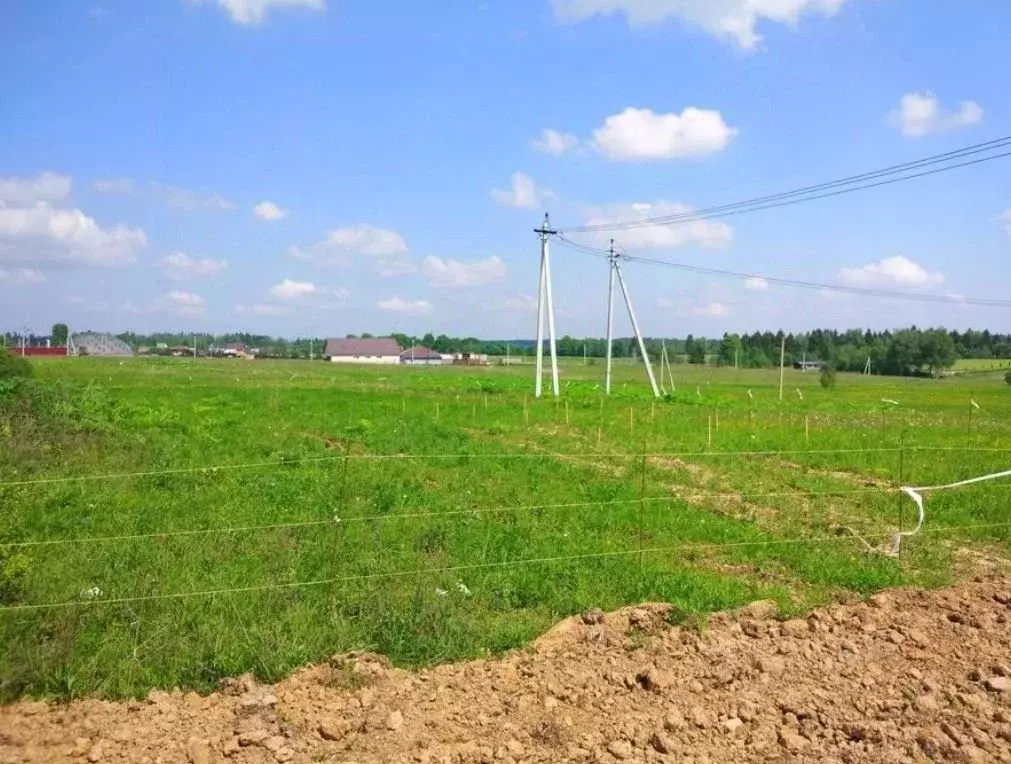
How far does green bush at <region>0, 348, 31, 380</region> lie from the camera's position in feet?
68.0

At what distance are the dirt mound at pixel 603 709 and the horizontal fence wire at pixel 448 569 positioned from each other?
110 cm

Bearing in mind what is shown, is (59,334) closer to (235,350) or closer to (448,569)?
(235,350)

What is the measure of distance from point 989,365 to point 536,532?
99.9 metres

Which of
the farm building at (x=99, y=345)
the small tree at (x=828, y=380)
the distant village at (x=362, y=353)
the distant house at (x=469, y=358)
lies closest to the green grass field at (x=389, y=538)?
the small tree at (x=828, y=380)

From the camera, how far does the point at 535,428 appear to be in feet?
74.5

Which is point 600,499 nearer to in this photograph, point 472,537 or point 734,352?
point 472,537

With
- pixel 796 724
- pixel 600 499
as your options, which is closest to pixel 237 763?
pixel 796 724

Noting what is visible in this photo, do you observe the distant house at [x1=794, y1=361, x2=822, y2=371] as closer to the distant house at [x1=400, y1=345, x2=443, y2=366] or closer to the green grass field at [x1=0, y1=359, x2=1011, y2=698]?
the distant house at [x1=400, y1=345, x2=443, y2=366]

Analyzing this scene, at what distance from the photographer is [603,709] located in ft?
16.8

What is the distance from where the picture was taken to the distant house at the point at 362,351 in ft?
443

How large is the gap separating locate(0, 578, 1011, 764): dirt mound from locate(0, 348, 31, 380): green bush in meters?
18.3

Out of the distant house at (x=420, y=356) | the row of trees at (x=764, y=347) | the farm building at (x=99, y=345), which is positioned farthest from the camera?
the distant house at (x=420, y=356)

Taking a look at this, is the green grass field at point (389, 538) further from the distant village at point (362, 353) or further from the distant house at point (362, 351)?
the distant house at point (362, 351)

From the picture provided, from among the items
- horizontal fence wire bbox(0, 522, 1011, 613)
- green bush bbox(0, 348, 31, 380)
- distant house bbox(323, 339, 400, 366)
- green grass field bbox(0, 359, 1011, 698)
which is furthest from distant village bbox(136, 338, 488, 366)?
horizontal fence wire bbox(0, 522, 1011, 613)
